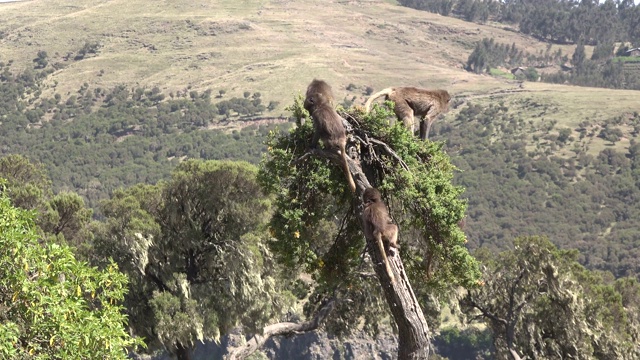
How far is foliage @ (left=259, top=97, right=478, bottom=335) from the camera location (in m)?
9.57

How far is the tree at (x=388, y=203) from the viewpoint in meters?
9.04

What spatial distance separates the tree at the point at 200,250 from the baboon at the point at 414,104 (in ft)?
35.3

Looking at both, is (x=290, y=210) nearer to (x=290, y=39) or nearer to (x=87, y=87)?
(x=87, y=87)

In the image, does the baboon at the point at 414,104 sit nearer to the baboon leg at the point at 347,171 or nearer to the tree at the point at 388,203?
the tree at the point at 388,203

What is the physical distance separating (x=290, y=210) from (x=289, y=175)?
419 millimetres

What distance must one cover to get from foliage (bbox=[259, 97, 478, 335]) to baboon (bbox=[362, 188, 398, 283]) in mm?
591

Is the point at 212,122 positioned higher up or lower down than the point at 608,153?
lower down

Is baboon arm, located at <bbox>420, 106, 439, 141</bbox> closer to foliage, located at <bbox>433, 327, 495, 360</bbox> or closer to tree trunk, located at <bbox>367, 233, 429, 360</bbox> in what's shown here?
tree trunk, located at <bbox>367, 233, 429, 360</bbox>

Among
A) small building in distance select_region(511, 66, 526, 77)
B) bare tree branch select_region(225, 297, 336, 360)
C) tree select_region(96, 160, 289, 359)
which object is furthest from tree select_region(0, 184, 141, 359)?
small building in distance select_region(511, 66, 526, 77)

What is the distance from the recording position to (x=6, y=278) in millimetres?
7777

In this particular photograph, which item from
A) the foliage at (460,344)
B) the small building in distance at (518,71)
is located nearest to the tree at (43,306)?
the foliage at (460,344)

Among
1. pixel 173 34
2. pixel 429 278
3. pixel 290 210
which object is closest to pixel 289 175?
pixel 290 210

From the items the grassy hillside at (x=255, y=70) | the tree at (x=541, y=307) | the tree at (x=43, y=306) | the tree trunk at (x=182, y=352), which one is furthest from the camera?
the grassy hillside at (x=255, y=70)

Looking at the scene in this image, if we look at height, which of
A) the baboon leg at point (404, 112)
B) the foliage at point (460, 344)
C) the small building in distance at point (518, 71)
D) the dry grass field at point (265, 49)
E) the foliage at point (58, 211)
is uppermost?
the baboon leg at point (404, 112)
